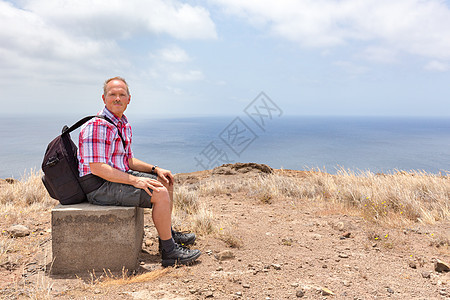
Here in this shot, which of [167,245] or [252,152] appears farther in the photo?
[252,152]

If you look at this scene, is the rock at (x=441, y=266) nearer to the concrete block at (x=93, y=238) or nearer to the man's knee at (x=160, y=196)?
the man's knee at (x=160, y=196)

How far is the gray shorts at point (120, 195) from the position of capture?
3.23 m

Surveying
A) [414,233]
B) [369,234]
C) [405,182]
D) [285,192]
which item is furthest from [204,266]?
[405,182]

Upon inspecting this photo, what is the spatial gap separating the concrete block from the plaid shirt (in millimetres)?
432

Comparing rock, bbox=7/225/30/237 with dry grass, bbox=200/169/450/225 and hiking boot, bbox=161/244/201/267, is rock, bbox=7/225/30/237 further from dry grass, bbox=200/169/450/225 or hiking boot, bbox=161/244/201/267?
dry grass, bbox=200/169/450/225

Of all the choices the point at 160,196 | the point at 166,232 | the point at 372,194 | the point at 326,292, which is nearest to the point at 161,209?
the point at 160,196

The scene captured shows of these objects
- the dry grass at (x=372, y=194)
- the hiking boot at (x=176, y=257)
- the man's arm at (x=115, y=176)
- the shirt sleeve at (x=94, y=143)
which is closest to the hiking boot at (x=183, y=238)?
the hiking boot at (x=176, y=257)

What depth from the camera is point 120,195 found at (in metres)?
3.24

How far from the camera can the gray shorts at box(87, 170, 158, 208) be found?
3230 millimetres

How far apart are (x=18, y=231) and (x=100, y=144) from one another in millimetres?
2292

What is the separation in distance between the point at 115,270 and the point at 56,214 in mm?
849

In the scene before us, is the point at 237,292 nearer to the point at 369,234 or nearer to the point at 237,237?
the point at 237,237

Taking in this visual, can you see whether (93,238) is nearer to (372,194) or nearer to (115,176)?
(115,176)

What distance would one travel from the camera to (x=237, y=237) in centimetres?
418
